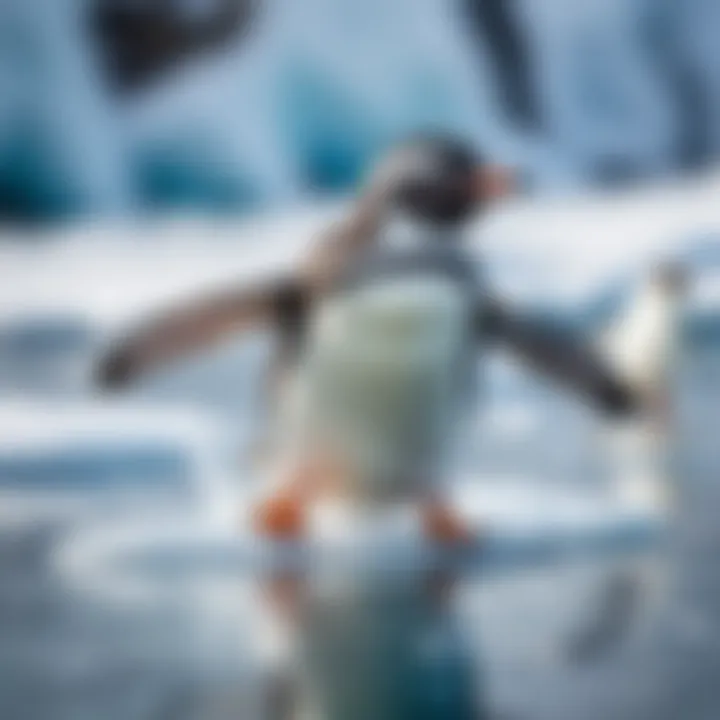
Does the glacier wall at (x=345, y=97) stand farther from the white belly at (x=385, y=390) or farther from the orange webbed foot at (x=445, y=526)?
the orange webbed foot at (x=445, y=526)

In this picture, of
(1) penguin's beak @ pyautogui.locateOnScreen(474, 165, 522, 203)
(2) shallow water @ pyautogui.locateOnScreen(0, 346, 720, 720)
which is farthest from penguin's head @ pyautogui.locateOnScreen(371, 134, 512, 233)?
(2) shallow water @ pyautogui.locateOnScreen(0, 346, 720, 720)

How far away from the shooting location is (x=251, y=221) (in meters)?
0.99

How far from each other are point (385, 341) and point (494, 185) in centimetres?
13

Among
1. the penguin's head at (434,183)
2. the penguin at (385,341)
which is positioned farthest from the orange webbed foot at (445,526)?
the penguin's head at (434,183)

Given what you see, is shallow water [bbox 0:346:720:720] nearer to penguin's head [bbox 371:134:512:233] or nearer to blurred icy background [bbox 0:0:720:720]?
blurred icy background [bbox 0:0:720:720]

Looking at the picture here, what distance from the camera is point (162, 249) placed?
0.98m

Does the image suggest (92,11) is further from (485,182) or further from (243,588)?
(243,588)

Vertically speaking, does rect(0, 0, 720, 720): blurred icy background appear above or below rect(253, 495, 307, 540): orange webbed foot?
above

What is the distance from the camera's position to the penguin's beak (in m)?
0.97

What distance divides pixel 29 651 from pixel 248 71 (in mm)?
423

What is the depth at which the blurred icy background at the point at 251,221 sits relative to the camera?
93 cm

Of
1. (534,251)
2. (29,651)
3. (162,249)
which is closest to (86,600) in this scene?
(29,651)

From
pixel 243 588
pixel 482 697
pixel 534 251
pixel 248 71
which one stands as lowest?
pixel 482 697

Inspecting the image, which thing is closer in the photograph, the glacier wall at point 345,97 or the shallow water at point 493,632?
the shallow water at point 493,632
